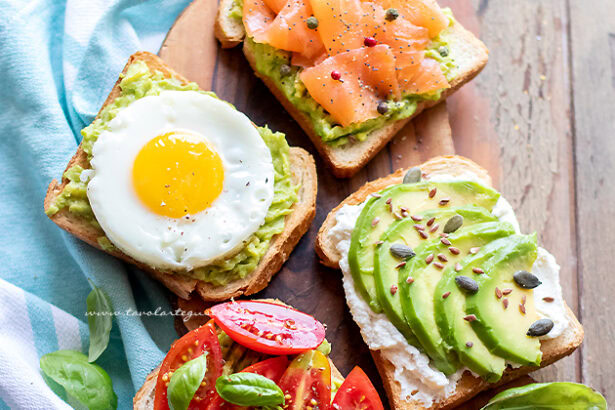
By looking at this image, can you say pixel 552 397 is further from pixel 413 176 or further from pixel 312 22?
pixel 312 22

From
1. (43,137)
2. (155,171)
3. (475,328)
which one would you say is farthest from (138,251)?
(475,328)

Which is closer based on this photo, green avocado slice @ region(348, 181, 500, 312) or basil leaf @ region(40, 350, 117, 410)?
basil leaf @ region(40, 350, 117, 410)

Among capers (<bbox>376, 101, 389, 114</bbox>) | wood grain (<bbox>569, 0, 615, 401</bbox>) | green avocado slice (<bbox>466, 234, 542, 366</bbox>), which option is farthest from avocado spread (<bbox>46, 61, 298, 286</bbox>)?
wood grain (<bbox>569, 0, 615, 401</bbox>)

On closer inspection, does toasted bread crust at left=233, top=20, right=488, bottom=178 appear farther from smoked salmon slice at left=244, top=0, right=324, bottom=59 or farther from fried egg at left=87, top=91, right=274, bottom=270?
fried egg at left=87, top=91, right=274, bottom=270

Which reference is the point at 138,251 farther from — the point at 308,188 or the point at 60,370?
the point at 308,188

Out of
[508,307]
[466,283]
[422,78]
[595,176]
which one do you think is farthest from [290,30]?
[595,176]

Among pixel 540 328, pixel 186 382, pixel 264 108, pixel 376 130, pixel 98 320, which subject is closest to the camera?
pixel 186 382

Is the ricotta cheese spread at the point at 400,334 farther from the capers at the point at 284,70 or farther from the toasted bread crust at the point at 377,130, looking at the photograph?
the capers at the point at 284,70
